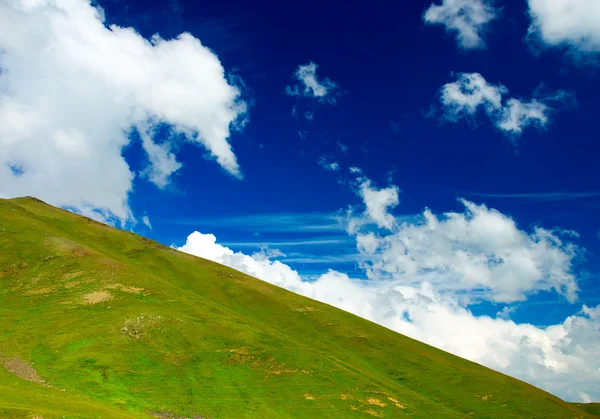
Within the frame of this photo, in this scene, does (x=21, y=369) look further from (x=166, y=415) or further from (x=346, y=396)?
(x=346, y=396)

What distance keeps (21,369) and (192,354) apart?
28.8 m

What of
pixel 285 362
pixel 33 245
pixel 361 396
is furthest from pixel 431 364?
pixel 33 245

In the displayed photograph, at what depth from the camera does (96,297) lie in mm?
96688

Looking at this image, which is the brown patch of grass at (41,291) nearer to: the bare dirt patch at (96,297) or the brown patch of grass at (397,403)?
the bare dirt patch at (96,297)

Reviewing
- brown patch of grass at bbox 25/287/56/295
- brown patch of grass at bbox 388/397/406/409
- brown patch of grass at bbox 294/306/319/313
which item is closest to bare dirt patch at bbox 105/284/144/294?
brown patch of grass at bbox 25/287/56/295

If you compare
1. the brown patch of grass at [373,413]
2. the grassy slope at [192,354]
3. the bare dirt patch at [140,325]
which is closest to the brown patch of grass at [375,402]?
the grassy slope at [192,354]

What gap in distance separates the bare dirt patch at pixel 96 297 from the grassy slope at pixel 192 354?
134cm

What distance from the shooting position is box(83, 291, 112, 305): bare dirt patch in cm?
9450

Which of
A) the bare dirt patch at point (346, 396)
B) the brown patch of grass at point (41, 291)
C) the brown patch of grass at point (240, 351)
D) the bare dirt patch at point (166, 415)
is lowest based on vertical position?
the bare dirt patch at point (166, 415)

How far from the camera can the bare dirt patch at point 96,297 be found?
94500 mm

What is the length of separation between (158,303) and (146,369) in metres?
33.0

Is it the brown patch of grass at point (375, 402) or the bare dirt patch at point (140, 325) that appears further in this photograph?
the bare dirt patch at point (140, 325)

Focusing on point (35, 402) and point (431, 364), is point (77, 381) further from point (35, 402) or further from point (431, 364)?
point (431, 364)

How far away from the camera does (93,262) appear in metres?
116
